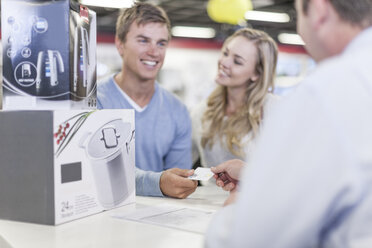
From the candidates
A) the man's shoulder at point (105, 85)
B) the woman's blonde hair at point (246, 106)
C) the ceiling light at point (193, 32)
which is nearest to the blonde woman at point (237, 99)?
the woman's blonde hair at point (246, 106)

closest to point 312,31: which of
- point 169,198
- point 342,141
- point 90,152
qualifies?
point 342,141

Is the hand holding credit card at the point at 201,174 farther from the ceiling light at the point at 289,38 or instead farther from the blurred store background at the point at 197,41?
the ceiling light at the point at 289,38

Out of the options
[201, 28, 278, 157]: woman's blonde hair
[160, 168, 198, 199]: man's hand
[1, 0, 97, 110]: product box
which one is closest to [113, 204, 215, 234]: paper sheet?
[160, 168, 198, 199]: man's hand

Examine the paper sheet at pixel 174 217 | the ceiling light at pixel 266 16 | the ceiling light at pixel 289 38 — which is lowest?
the paper sheet at pixel 174 217

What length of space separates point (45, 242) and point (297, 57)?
14.5 meters

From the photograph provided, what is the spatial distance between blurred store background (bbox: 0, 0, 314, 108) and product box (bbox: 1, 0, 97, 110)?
8885 mm

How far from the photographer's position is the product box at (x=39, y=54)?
4.55ft

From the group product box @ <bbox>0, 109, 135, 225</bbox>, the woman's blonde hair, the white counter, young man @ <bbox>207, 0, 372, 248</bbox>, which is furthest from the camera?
the woman's blonde hair

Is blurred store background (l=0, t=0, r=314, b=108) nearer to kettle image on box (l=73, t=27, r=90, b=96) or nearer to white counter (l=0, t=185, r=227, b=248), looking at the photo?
kettle image on box (l=73, t=27, r=90, b=96)

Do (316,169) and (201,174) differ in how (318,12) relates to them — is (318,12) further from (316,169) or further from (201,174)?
(201,174)

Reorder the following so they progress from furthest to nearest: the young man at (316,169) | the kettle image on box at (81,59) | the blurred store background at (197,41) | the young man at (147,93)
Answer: the blurred store background at (197,41) → the young man at (147,93) → the kettle image on box at (81,59) → the young man at (316,169)

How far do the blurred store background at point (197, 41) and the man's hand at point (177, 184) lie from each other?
851 cm

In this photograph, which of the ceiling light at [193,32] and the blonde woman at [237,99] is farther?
the ceiling light at [193,32]

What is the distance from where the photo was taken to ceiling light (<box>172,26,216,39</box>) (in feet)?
43.1
